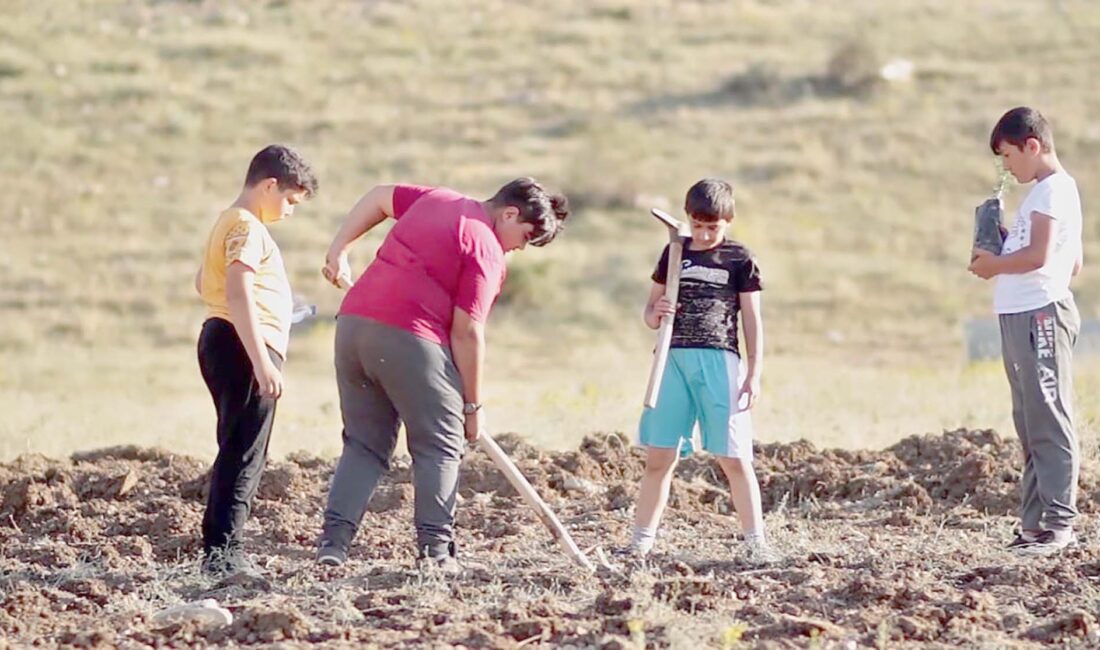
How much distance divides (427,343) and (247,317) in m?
0.63

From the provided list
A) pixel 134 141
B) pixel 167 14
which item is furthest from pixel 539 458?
pixel 167 14

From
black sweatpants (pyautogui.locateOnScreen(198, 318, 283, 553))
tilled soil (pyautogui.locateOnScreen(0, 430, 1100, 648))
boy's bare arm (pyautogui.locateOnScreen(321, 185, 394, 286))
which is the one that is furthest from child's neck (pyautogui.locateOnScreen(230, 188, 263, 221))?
tilled soil (pyautogui.locateOnScreen(0, 430, 1100, 648))

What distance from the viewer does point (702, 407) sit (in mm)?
6750

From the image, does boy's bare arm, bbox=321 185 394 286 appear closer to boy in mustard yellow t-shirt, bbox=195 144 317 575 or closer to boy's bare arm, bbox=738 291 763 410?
boy in mustard yellow t-shirt, bbox=195 144 317 575

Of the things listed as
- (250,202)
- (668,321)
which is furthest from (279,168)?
(668,321)

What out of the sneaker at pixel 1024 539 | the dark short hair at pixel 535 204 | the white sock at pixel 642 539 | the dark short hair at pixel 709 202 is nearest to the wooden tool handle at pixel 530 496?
the white sock at pixel 642 539

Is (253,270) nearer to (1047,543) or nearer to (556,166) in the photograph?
(1047,543)

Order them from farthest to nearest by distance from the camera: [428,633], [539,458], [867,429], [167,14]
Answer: [167,14]
[867,429]
[539,458]
[428,633]

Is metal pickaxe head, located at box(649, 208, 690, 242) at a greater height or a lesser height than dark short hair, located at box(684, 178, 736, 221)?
lesser

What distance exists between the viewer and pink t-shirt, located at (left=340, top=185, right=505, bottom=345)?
6.23m

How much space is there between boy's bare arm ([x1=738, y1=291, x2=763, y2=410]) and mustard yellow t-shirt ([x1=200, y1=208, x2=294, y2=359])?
1.69m

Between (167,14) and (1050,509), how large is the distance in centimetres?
3210

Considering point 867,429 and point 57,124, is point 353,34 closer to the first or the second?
point 57,124

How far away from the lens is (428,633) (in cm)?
538
